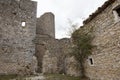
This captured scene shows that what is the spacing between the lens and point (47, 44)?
1535cm

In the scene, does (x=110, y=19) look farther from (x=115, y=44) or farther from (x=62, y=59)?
(x=62, y=59)

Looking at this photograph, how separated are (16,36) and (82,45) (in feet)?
24.7

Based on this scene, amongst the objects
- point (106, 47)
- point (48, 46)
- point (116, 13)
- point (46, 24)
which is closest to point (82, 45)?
point (106, 47)

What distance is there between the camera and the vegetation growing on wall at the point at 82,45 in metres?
9.03

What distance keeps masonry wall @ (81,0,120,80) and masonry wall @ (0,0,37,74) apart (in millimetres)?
7280

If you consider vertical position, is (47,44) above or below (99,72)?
above

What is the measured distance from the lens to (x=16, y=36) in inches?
525

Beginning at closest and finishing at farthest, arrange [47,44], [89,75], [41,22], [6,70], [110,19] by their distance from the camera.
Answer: [110,19], [89,75], [6,70], [47,44], [41,22]

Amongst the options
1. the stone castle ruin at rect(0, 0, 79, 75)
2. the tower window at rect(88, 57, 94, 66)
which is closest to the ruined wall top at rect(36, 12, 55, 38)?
the stone castle ruin at rect(0, 0, 79, 75)

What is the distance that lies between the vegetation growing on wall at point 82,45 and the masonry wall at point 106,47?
0.56 metres

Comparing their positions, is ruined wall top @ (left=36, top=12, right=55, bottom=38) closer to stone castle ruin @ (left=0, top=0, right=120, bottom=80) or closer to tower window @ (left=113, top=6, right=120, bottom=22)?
stone castle ruin @ (left=0, top=0, right=120, bottom=80)

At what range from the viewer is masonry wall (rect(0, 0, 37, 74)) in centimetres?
1249

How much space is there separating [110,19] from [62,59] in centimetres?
948

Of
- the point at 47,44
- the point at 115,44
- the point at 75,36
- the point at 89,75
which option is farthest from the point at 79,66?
the point at 47,44
